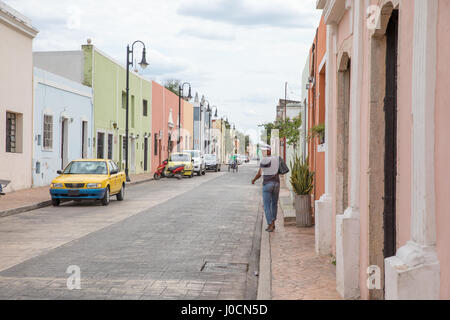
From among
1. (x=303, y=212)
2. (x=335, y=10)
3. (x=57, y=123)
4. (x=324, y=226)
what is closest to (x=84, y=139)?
(x=57, y=123)

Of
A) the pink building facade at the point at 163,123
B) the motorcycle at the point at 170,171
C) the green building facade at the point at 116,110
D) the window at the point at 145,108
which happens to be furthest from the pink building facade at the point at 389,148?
the pink building facade at the point at 163,123

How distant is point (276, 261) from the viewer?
28.7 ft

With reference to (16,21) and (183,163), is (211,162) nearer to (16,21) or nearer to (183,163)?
(183,163)

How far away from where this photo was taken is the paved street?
22.3 ft

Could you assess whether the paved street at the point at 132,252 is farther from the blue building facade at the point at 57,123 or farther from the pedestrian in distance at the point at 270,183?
the blue building facade at the point at 57,123

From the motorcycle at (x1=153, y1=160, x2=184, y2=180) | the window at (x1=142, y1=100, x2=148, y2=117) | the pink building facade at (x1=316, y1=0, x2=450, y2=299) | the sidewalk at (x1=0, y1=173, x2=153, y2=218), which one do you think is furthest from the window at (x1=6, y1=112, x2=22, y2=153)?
the window at (x1=142, y1=100, x2=148, y2=117)

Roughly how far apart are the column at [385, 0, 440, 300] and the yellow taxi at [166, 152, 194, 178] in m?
31.7

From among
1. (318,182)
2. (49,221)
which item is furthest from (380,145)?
(49,221)

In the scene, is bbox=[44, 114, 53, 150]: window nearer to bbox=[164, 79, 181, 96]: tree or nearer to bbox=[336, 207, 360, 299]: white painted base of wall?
bbox=[336, 207, 360, 299]: white painted base of wall

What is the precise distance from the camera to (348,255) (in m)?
6.70

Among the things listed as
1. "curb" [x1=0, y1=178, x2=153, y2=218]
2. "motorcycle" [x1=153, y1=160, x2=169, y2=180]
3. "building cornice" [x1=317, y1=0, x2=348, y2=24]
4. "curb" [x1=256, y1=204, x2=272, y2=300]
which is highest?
"building cornice" [x1=317, y1=0, x2=348, y2=24]

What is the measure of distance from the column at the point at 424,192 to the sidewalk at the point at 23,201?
12.6 meters
